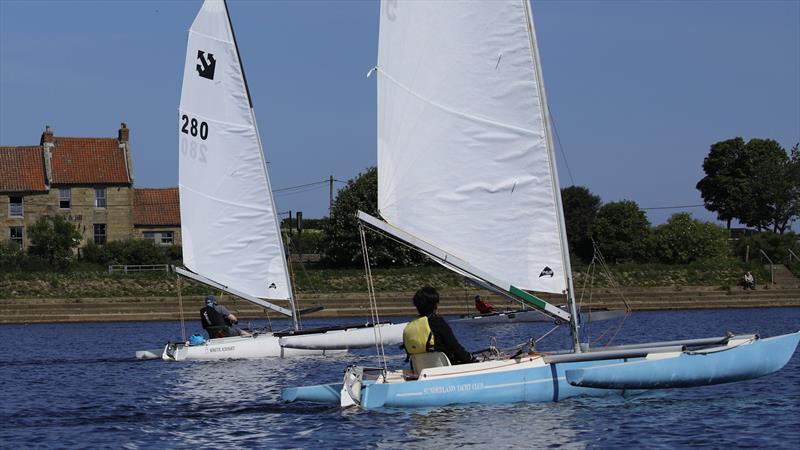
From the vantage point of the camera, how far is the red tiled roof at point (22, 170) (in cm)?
7506

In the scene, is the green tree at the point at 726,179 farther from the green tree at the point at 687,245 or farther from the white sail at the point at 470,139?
the white sail at the point at 470,139

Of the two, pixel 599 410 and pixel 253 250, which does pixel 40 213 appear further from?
pixel 599 410

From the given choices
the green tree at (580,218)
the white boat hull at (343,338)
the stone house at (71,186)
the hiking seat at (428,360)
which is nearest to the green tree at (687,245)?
the green tree at (580,218)

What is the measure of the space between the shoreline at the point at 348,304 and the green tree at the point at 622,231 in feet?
45.9

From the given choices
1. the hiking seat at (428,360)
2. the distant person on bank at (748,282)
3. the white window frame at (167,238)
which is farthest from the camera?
the white window frame at (167,238)

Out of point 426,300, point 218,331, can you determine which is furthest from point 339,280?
point 426,300

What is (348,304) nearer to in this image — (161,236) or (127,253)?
(127,253)

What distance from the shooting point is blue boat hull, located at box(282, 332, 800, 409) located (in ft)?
56.5

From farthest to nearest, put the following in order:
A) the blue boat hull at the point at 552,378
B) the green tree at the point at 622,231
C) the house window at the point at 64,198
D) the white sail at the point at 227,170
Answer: the house window at the point at 64,198 < the green tree at the point at 622,231 < the white sail at the point at 227,170 < the blue boat hull at the point at 552,378

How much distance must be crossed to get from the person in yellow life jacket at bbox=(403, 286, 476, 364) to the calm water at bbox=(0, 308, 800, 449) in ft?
2.91

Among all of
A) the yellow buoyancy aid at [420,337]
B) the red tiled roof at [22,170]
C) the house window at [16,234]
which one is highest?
the red tiled roof at [22,170]

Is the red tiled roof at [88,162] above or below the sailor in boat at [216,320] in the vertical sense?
above

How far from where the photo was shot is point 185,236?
32938 mm

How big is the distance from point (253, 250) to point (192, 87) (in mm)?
4746
